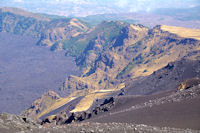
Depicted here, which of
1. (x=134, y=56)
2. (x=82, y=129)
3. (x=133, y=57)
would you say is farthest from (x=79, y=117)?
(x=134, y=56)

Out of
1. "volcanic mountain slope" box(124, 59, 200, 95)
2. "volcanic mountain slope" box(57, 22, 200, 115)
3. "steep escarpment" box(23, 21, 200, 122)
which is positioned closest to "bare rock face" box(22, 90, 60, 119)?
"steep escarpment" box(23, 21, 200, 122)

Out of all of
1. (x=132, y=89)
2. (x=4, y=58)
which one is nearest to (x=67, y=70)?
(x=4, y=58)

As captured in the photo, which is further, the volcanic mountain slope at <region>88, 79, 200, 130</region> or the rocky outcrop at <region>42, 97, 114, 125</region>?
the rocky outcrop at <region>42, 97, 114, 125</region>

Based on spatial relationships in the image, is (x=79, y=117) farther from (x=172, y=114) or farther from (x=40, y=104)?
(x=40, y=104)

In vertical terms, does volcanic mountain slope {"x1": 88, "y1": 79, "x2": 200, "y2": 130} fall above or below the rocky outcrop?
above

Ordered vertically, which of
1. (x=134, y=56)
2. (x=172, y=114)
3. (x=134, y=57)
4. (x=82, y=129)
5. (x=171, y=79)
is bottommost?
(x=134, y=57)

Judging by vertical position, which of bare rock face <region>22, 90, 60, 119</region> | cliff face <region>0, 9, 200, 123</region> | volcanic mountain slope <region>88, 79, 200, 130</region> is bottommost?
bare rock face <region>22, 90, 60, 119</region>

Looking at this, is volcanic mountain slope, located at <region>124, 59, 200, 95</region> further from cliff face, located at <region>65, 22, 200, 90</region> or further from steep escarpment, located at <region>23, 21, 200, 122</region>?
cliff face, located at <region>65, 22, 200, 90</region>

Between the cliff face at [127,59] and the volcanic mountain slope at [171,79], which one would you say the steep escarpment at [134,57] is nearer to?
the cliff face at [127,59]

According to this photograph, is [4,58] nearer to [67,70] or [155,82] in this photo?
[67,70]

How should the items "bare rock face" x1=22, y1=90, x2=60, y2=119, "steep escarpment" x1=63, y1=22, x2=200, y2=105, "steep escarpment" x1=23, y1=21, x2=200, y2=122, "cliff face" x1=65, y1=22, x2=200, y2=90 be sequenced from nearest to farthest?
"bare rock face" x1=22, y1=90, x2=60, y2=119, "steep escarpment" x1=23, y1=21, x2=200, y2=122, "steep escarpment" x1=63, y1=22, x2=200, y2=105, "cliff face" x1=65, y1=22, x2=200, y2=90

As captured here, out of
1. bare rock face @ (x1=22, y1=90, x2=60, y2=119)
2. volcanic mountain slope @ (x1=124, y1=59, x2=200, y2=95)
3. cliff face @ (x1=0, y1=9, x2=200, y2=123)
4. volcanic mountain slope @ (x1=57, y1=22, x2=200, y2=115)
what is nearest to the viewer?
volcanic mountain slope @ (x1=124, y1=59, x2=200, y2=95)

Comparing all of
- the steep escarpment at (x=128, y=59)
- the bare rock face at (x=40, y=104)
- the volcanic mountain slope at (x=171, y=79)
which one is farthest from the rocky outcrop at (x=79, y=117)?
the bare rock face at (x=40, y=104)
